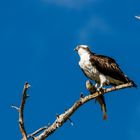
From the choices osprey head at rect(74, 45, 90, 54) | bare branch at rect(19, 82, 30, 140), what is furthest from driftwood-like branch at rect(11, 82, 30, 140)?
osprey head at rect(74, 45, 90, 54)

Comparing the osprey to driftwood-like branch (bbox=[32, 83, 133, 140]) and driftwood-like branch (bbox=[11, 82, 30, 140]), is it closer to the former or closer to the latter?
driftwood-like branch (bbox=[32, 83, 133, 140])

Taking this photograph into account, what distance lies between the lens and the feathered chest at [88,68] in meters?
17.4

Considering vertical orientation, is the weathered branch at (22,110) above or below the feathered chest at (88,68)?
below

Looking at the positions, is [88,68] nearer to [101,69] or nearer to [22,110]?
[101,69]

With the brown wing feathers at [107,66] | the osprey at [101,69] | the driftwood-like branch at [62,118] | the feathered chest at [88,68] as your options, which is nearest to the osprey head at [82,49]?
the osprey at [101,69]

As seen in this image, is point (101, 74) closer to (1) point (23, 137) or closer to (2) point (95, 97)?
(2) point (95, 97)

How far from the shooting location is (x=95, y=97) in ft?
47.8

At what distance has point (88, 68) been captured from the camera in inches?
692

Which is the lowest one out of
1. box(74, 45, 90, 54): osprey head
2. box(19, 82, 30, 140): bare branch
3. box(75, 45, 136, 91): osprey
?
box(19, 82, 30, 140): bare branch

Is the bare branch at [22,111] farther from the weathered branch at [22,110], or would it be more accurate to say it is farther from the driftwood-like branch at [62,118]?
the driftwood-like branch at [62,118]

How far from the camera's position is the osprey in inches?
669

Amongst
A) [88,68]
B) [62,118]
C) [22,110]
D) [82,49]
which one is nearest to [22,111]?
[22,110]

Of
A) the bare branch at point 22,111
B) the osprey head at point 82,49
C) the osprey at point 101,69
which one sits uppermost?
the osprey head at point 82,49

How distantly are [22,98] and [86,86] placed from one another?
271 cm
